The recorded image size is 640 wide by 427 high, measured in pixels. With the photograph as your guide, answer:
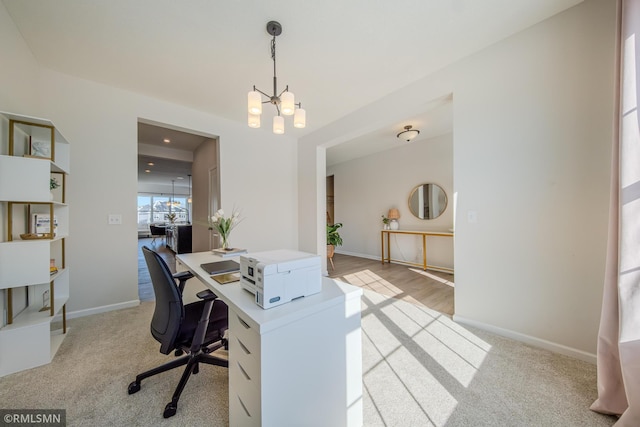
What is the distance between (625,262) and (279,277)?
1.72 m

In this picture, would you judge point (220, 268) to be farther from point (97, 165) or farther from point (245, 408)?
point (97, 165)

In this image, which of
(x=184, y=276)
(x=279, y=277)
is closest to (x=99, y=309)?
(x=184, y=276)

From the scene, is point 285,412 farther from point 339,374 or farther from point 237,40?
point 237,40

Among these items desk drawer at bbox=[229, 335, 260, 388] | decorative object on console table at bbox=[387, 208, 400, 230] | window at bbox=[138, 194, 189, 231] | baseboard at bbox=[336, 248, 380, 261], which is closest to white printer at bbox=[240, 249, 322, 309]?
desk drawer at bbox=[229, 335, 260, 388]

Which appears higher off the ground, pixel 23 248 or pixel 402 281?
pixel 23 248

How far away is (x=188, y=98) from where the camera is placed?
2.95 metres

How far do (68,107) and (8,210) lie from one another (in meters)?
1.40

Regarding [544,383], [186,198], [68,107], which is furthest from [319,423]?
[186,198]

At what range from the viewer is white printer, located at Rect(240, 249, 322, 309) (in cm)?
96

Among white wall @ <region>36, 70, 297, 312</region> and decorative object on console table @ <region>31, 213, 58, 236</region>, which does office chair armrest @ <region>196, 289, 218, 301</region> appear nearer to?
decorative object on console table @ <region>31, 213, 58, 236</region>

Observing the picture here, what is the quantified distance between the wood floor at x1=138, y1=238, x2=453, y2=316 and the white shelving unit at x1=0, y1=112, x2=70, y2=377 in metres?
1.35

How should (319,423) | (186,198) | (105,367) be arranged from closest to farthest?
→ (319,423)
(105,367)
(186,198)

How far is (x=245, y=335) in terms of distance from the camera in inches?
37.5

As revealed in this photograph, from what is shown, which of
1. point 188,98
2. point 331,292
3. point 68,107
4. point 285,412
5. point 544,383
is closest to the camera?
point 285,412
